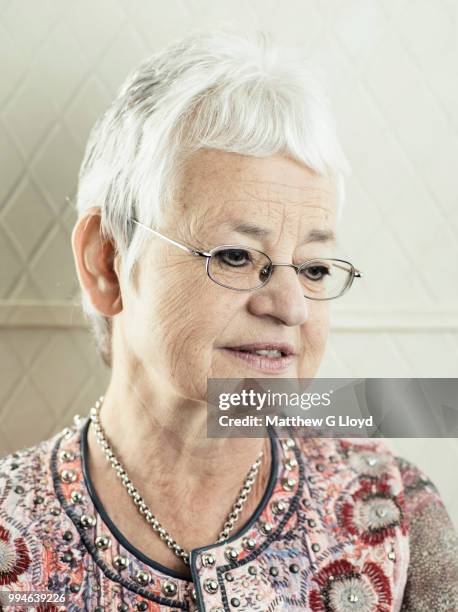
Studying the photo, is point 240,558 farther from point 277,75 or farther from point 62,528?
point 277,75

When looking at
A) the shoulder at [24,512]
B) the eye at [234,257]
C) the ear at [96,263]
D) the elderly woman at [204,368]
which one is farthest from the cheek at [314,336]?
the shoulder at [24,512]

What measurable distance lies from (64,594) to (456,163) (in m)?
0.93

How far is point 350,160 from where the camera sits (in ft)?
4.32

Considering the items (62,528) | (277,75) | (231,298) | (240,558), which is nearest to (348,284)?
(231,298)

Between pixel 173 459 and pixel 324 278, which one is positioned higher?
pixel 324 278

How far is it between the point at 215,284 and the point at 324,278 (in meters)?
0.18

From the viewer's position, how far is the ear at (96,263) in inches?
41.9

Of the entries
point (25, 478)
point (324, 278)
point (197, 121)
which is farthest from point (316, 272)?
point (25, 478)

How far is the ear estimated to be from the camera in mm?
1065

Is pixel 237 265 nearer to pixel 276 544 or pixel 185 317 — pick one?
pixel 185 317

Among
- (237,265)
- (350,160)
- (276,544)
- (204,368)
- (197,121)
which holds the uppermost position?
(350,160)

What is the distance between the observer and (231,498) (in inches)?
42.9

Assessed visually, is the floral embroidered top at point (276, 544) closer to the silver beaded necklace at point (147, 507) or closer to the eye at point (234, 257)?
the silver beaded necklace at point (147, 507)

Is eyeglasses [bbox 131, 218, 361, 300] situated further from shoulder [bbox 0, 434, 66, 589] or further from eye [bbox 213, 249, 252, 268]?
shoulder [bbox 0, 434, 66, 589]
